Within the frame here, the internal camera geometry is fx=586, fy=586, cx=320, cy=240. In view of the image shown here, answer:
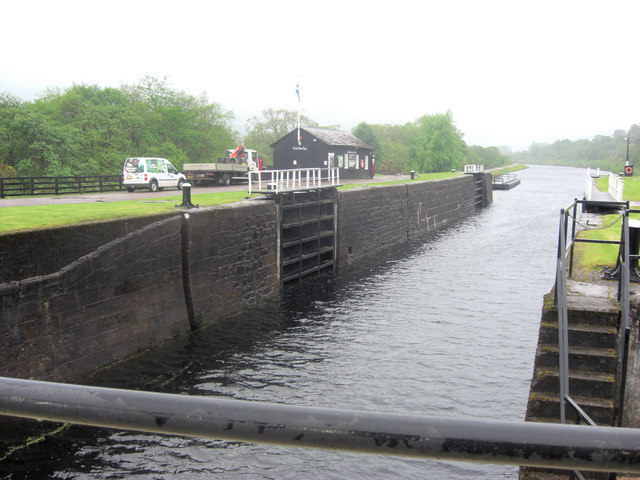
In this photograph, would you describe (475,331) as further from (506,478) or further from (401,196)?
(401,196)

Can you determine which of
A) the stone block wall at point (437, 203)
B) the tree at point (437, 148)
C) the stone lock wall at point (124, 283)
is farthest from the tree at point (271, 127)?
the stone lock wall at point (124, 283)

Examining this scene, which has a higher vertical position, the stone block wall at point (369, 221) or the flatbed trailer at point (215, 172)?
the flatbed trailer at point (215, 172)

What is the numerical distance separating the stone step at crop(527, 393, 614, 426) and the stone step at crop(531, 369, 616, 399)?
0.23ft

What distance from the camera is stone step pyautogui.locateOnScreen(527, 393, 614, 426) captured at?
691cm

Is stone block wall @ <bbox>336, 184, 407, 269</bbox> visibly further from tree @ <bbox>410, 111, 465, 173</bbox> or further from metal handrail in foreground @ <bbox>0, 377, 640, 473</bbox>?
tree @ <bbox>410, 111, 465, 173</bbox>

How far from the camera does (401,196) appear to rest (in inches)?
1332

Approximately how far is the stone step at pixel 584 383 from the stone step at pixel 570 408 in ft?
0.23

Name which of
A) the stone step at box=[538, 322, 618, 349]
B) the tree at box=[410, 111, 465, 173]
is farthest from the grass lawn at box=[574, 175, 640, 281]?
the tree at box=[410, 111, 465, 173]

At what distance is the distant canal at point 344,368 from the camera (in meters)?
9.19

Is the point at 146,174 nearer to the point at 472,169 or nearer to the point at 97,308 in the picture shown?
the point at 97,308

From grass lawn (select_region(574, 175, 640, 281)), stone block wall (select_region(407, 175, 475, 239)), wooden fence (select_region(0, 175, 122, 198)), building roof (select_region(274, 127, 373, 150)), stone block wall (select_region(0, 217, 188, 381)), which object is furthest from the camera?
building roof (select_region(274, 127, 373, 150))

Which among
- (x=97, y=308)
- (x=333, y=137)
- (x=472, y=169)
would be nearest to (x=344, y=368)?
(x=97, y=308)

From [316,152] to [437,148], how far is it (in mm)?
42838

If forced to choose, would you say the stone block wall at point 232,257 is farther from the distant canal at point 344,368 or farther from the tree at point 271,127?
the tree at point 271,127
